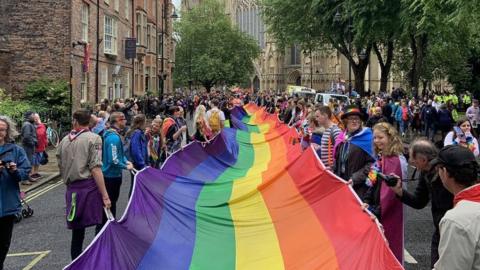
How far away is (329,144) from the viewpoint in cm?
824

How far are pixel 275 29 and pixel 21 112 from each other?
78.5 feet

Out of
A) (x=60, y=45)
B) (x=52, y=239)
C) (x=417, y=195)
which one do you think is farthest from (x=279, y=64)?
(x=417, y=195)

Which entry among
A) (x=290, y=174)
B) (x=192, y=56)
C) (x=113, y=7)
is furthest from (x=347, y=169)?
(x=192, y=56)

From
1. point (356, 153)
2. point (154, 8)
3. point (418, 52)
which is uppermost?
point (154, 8)

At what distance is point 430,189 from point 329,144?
3551mm

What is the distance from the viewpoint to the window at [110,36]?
30.7m

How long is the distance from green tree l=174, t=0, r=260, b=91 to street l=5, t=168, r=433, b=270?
60.2m

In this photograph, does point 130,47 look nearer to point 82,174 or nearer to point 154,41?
point 154,41

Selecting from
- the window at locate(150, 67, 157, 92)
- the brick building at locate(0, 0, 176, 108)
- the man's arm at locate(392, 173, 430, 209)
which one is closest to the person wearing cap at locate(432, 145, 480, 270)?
the man's arm at locate(392, 173, 430, 209)

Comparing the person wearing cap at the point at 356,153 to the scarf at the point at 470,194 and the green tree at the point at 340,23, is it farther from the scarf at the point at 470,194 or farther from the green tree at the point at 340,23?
the green tree at the point at 340,23

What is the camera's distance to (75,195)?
20.7 feet

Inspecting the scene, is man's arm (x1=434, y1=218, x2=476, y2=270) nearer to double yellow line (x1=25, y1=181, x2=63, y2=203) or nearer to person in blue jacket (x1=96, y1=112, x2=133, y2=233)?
person in blue jacket (x1=96, y1=112, x2=133, y2=233)

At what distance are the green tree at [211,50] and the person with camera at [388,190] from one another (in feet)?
211

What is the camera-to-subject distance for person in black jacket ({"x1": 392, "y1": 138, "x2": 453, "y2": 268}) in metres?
4.58
